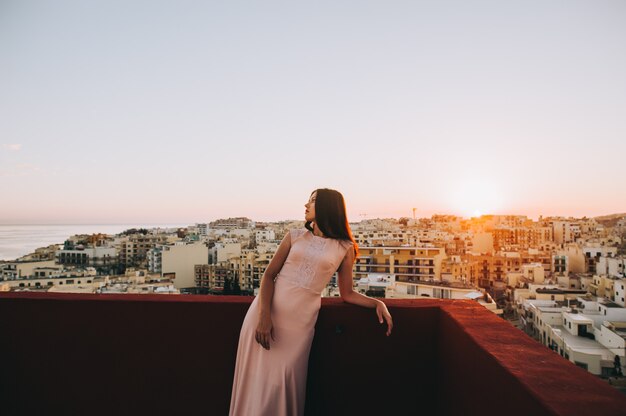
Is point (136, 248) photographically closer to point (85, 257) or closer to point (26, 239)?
point (85, 257)

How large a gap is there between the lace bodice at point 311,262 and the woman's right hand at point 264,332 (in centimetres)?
20

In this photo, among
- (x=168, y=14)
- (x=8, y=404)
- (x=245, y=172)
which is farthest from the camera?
(x=245, y=172)

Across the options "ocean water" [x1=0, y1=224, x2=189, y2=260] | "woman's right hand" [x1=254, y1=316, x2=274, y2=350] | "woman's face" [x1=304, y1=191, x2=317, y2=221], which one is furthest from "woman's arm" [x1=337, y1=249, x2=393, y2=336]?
"ocean water" [x1=0, y1=224, x2=189, y2=260]

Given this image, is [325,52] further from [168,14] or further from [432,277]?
[432,277]

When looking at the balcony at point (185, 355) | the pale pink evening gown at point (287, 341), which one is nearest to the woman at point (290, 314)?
the pale pink evening gown at point (287, 341)

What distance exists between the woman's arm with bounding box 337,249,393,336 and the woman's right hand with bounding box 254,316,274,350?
0.39 m

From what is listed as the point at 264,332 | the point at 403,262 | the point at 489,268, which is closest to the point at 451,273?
the point at 403,262

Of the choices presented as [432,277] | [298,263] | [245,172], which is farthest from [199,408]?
[245,172]

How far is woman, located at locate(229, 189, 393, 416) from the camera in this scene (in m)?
1.74

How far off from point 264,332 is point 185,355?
663 mm

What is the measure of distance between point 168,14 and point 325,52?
272 inches

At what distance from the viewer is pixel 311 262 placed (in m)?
1.84

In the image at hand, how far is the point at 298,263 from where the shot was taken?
1842 millimetres

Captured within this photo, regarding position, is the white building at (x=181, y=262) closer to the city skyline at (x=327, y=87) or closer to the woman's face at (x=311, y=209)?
the city skyline at (x=327, y=87)
